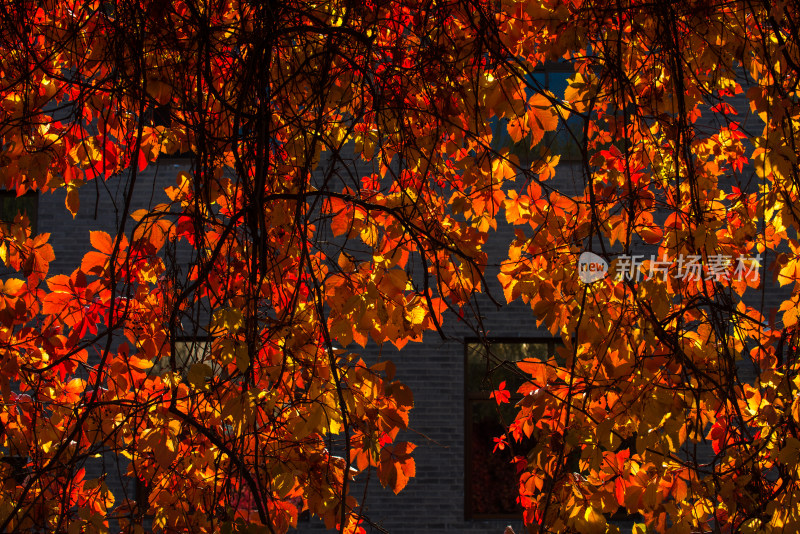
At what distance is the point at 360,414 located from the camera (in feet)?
6.80

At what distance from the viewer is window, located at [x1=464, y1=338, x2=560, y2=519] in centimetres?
620

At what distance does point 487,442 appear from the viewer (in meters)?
6.31

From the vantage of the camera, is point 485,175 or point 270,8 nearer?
point 270,8

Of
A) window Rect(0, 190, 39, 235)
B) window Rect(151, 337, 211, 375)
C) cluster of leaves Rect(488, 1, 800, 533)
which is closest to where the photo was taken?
window Rect(151, 337, 211, 375)

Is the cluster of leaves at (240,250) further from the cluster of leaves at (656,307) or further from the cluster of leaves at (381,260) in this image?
the cluster of leaves at (656,307)

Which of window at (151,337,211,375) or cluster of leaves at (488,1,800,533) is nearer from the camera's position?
window at (151,337,211,375)

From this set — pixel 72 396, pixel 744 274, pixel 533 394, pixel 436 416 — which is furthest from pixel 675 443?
pixel 436 416

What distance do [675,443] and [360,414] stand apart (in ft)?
2.70

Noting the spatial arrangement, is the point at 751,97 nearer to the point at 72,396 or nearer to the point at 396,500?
the point at 72,396

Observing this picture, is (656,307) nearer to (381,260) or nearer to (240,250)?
(381,260)

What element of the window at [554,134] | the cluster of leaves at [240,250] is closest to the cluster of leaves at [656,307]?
the cluster of leaves at [240,250]

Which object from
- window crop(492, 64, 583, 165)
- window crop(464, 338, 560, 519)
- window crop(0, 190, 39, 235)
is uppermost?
window crop(492, 64, 583, 165)

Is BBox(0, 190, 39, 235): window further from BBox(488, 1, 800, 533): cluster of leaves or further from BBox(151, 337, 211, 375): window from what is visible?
BBox(488, 1, 800, 533): cluster of leaves

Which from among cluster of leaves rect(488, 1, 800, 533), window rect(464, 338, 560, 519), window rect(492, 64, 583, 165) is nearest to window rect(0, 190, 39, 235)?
window rect(464, 338, 560, 519)
